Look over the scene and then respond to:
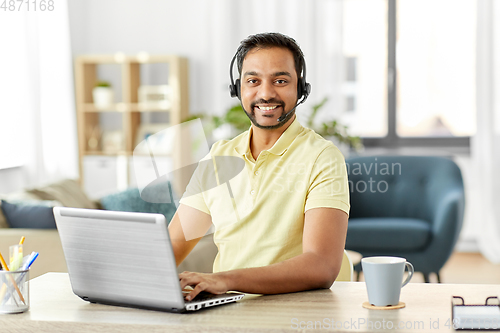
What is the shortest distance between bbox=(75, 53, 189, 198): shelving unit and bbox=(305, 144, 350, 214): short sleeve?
3.48 metres

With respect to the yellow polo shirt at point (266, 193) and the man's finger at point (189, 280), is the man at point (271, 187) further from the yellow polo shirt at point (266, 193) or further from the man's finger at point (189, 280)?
the man's finger at point (189, 280)

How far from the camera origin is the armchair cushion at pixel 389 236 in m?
3.16

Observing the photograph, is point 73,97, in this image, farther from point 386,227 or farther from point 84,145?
point 386,227

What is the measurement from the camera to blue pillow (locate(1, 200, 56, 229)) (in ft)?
7.87

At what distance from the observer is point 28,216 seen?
2.43 m

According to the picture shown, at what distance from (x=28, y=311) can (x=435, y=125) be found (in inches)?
166

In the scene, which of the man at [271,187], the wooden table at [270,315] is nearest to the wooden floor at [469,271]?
the man at [271,187]

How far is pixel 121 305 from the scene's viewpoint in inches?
39.5

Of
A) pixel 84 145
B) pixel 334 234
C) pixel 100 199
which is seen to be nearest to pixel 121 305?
pixel 334 234

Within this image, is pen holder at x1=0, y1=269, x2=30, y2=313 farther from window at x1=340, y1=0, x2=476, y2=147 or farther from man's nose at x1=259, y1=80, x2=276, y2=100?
window at x1=340, y1=0, x2=476, y2=147

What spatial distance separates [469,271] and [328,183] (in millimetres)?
3145

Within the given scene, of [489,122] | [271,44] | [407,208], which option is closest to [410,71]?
[489,122]

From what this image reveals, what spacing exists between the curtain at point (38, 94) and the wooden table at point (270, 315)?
3.18 m

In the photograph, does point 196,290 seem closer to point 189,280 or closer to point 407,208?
point 189,280
